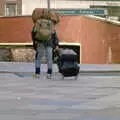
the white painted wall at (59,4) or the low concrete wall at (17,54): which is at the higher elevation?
the white painted wall at (59,4)

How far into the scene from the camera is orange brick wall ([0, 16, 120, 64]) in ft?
117

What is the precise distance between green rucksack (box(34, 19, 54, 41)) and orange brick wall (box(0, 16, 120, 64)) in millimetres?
21787

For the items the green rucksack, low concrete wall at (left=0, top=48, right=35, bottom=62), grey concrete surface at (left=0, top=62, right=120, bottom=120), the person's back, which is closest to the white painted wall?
low concrete wall at (left=0, top=48, right=35, bottom=62)

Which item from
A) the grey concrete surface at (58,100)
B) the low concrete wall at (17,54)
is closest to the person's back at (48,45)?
the grey concrete surface at (58,100)

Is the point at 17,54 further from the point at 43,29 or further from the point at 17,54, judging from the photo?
the point at 43,29

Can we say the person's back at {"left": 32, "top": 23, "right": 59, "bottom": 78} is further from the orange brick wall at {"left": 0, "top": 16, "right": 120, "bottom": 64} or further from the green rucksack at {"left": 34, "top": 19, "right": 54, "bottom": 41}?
the orange brick wall at {"left": 0, "top": 16, "right": 120, "bottom": 64}

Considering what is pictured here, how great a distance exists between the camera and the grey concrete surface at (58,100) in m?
7.90

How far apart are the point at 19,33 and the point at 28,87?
82.5 ft

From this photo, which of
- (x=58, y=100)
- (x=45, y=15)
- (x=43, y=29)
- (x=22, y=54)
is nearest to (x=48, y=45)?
(x=43, y=29)

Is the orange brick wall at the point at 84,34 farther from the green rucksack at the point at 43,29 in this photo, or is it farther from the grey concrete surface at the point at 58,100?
the grey concrete surface at the point at 58,100

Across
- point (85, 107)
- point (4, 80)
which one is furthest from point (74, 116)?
point (4, 80)

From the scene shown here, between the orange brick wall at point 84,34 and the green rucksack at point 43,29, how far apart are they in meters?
21.8

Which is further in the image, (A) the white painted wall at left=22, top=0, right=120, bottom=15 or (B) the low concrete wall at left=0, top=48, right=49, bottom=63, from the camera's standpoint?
(A) the white painted wall at left=22, top=0, right=120, bottom=15

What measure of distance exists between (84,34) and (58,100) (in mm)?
27295
